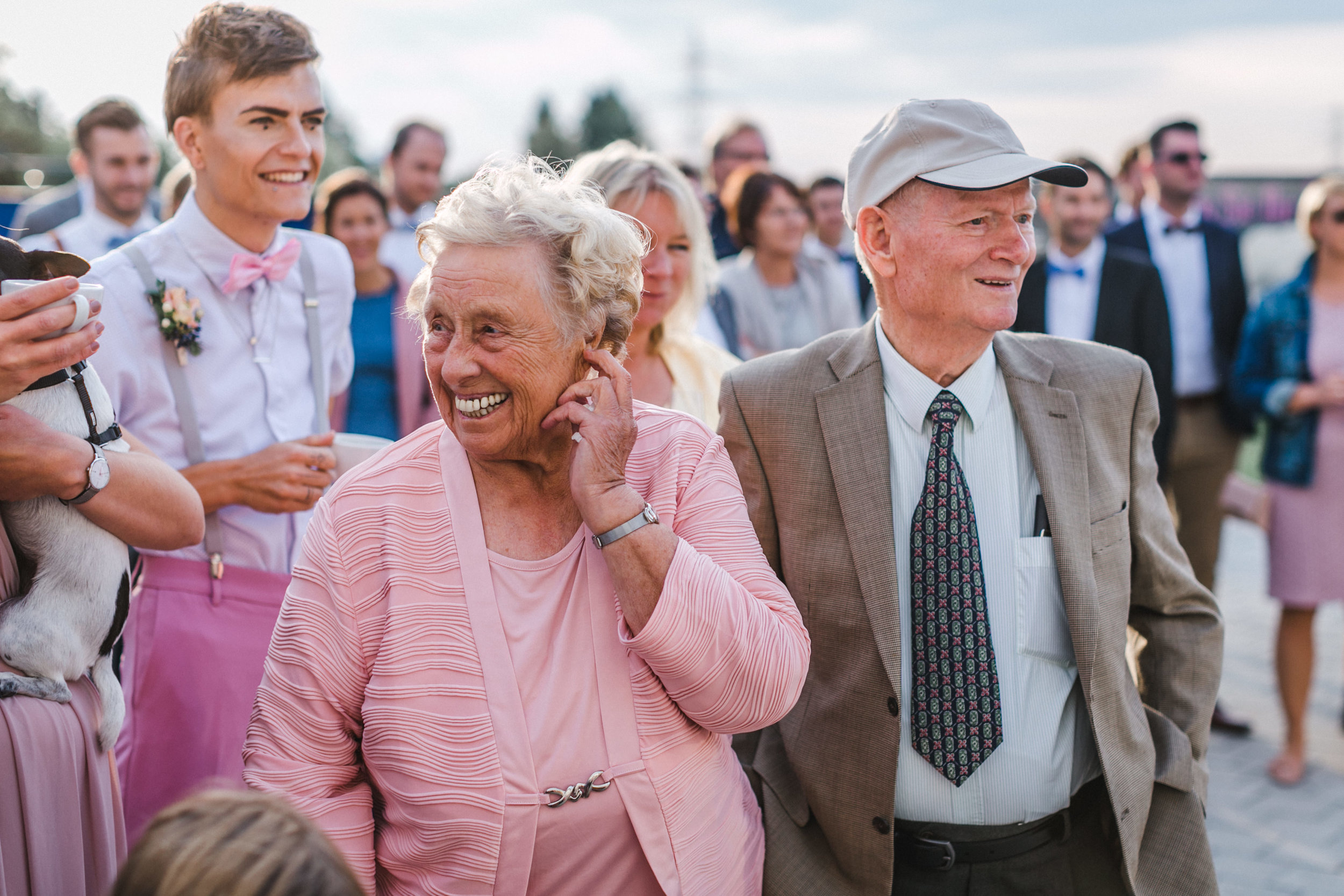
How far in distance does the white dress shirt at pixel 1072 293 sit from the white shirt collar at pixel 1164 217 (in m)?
0.78

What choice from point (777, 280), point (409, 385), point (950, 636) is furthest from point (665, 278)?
point (777, 280)

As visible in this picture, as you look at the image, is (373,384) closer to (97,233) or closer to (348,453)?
(97,233)

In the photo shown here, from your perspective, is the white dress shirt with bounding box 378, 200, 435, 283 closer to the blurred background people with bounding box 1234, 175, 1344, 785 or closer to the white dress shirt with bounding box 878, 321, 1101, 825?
the white dress shirt with bounding box 878, 321, 1101, 825

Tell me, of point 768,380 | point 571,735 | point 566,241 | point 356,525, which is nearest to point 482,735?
point 571,735

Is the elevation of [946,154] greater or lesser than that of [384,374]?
greater

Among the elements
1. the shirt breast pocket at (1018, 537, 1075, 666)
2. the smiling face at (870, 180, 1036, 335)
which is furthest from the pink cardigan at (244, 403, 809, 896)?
the smiling face at (870, 180, 1036, 335)

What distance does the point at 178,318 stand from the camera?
2803 mm

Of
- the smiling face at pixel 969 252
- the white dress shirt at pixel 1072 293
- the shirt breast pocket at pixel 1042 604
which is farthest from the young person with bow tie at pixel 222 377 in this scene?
the white dress shirt at pixel 1072 293

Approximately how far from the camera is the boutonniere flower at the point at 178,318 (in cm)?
279

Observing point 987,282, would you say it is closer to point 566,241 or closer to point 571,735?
point 566,241

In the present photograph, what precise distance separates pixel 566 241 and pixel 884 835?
138cm

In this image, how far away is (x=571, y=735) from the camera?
198 cm

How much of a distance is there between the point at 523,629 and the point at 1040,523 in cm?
116

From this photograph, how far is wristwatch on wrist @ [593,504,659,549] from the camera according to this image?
1912 millimetres
